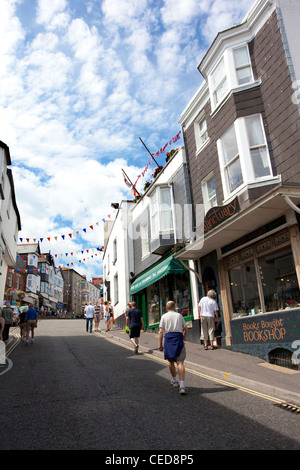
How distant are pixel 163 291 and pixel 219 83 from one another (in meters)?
9.73

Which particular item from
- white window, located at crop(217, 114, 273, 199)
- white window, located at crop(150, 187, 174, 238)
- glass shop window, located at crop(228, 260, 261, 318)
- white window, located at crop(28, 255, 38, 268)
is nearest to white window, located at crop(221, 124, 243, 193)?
white window, located at crop(217, 114, 273, 199)

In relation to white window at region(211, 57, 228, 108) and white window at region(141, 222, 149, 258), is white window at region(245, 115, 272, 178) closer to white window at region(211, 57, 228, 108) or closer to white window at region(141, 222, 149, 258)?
white window at region(211, 57, 228, 108)

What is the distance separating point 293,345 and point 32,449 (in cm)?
645

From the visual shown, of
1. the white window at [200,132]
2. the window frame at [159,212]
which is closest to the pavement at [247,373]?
the window frame at [159,212]

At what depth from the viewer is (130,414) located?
4.70m

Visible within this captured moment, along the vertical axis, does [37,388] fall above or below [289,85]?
below

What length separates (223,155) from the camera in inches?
448

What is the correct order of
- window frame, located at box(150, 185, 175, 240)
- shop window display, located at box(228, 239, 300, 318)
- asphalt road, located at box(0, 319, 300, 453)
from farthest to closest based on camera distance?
window frame, located at box(150, 185, 175, 240)
shop window display, located at box(228, 239, 300, 318)
asphalt road, located at box(0, 319, 300, 453)

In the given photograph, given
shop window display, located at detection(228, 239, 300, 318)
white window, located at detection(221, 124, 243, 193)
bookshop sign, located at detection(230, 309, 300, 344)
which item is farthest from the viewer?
white window, located at detection(221, 124, 243, 193)

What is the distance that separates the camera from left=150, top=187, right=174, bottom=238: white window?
1545 centimetres

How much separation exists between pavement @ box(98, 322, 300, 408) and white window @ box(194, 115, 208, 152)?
26.7ft

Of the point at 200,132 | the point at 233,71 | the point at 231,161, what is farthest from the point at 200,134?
the point at 231,161
